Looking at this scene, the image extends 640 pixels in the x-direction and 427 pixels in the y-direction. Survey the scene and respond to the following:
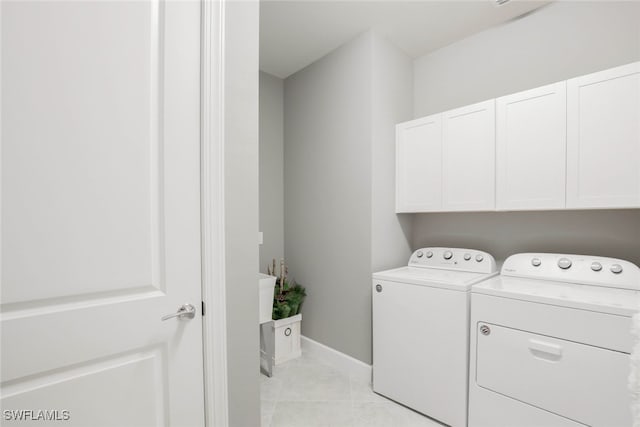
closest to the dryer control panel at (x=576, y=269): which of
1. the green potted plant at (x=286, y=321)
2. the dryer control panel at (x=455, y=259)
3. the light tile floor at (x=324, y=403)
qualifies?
the dryer control panel at (x=455, y=259)

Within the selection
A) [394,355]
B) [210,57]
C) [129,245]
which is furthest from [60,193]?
[394,355]

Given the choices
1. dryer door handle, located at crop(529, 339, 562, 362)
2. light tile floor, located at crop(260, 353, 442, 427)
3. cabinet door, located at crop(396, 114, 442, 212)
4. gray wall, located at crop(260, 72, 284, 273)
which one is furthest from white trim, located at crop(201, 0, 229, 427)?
gray wall, located at crop(260, 72, 284, 273)

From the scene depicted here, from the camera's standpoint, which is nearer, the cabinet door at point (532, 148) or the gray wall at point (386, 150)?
the cabinet door at point (532, 148)

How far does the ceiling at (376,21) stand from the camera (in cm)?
198

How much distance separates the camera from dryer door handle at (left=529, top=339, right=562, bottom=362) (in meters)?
1.35

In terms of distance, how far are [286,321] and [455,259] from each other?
1.46 m

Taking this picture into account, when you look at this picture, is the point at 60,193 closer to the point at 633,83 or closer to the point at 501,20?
the point at 633,83

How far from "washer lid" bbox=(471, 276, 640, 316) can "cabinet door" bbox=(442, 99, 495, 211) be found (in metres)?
0.52

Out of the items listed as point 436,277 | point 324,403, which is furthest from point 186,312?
point 436,277

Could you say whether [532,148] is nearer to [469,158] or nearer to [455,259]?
[469,158]

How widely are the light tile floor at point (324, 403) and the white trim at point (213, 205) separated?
836 millimetres

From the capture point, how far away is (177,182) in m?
1.08

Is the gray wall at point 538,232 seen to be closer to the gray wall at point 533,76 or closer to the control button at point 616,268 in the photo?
the gray wall at point 533,76

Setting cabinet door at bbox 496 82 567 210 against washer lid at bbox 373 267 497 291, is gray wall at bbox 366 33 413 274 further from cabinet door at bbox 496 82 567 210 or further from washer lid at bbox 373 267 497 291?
cabinet door at bbox 496 82 567 210
